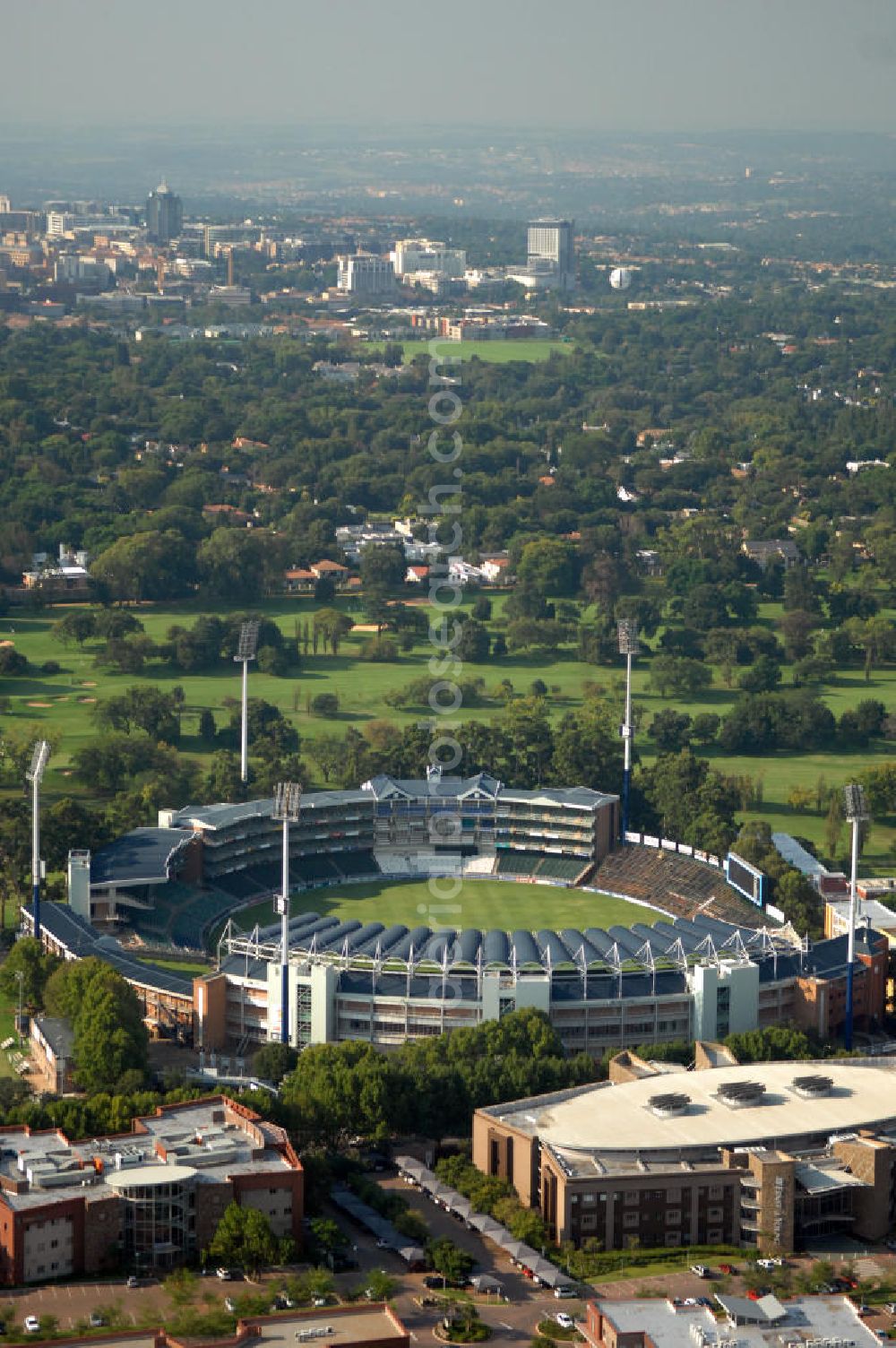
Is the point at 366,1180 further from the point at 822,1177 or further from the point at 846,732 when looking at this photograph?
the point at 846,732

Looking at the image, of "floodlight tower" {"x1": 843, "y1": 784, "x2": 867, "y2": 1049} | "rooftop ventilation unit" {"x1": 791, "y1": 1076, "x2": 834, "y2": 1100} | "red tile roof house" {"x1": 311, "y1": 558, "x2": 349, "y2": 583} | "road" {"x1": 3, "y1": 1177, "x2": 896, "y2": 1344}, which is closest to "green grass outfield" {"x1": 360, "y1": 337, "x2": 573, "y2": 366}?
"red tile roof house" {"x1": 311, "y1": 558, "x2": 349, "y2": 583}

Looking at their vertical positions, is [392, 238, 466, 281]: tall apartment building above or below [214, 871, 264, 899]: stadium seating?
above

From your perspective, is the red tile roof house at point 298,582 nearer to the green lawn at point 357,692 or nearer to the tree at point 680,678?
the green lawn at point 357,692

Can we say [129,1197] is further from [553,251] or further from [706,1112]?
[553,251]

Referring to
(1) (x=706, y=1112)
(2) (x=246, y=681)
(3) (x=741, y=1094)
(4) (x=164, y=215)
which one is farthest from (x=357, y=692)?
(4) (x=164, y=215)

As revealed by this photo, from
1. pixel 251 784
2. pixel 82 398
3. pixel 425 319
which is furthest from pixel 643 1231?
pixel 425 319

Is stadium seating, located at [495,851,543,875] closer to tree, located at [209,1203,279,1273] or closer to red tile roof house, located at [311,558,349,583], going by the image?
tree, located at [209,1203,279,1273]
